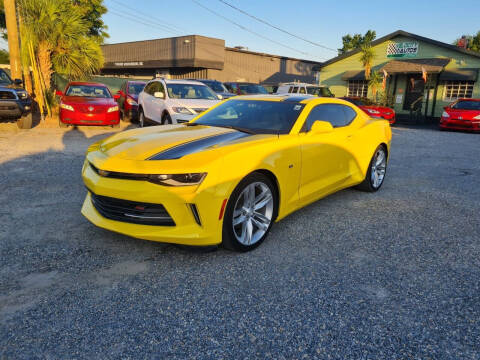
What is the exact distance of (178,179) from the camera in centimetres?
310

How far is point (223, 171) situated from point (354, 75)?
83.0ft

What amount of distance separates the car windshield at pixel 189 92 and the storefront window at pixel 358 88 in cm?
1814

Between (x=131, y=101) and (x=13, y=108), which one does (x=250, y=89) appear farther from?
(x=13, y=108)

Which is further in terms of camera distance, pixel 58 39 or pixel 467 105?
A: pixel 467 105

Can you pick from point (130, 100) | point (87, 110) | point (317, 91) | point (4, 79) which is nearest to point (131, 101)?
point (130, 100)

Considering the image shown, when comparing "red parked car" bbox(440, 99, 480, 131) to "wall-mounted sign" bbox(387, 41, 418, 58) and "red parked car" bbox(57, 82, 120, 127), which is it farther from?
"red parked car" bbox(57, 82, 120, 127)

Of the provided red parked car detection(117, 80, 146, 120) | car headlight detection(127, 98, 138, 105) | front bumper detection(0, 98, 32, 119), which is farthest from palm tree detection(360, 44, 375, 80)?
front bumper detection(0, 98, 32, 119)

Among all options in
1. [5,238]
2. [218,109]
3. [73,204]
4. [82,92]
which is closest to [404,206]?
[218,109]

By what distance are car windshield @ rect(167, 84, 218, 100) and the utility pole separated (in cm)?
800

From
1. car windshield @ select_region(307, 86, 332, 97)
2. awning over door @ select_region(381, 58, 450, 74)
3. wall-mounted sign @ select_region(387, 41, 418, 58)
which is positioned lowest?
car windshield @ select_region(307, 86, 332, 97)

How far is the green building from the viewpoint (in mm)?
21406

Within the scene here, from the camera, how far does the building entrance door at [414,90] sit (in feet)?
77.4

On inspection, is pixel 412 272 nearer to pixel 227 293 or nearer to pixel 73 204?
pixel 227 293

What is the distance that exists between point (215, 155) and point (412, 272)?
199cm
